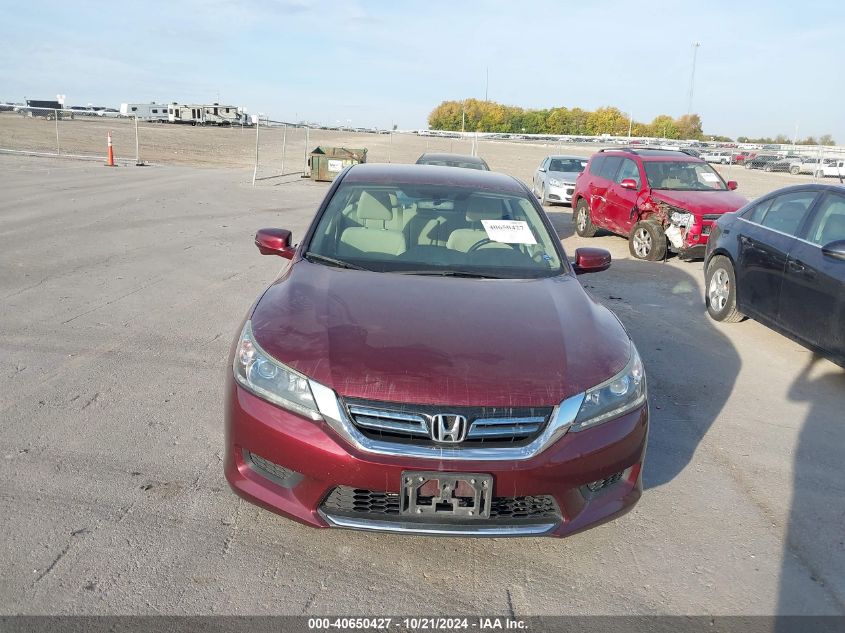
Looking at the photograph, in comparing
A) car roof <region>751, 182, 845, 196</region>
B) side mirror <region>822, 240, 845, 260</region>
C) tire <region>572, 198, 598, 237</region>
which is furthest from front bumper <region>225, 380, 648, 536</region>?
tire <region>572, 198, 598, 237</region>

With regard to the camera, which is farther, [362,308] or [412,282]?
[412,282]

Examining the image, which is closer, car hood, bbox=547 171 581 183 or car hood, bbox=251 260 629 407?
car hood, bbox=251 260 629 407

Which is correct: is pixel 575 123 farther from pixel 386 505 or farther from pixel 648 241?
pixel 386 505

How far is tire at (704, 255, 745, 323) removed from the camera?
785 cm

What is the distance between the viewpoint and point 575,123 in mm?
119812

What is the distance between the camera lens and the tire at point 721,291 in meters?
7.85

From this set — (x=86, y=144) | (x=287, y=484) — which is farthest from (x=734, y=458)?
(x=86, y=144)

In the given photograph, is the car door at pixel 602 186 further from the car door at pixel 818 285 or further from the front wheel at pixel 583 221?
the car door at pixel 818 285

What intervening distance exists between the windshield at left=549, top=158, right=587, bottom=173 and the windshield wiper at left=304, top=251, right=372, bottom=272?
1726 centimetres

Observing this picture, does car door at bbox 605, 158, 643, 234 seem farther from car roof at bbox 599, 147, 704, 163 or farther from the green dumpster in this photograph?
the green dumpster

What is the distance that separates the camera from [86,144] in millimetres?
36781

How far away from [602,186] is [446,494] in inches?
464

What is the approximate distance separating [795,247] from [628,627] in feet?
16.1

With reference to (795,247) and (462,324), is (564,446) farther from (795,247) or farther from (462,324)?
(795,247)
